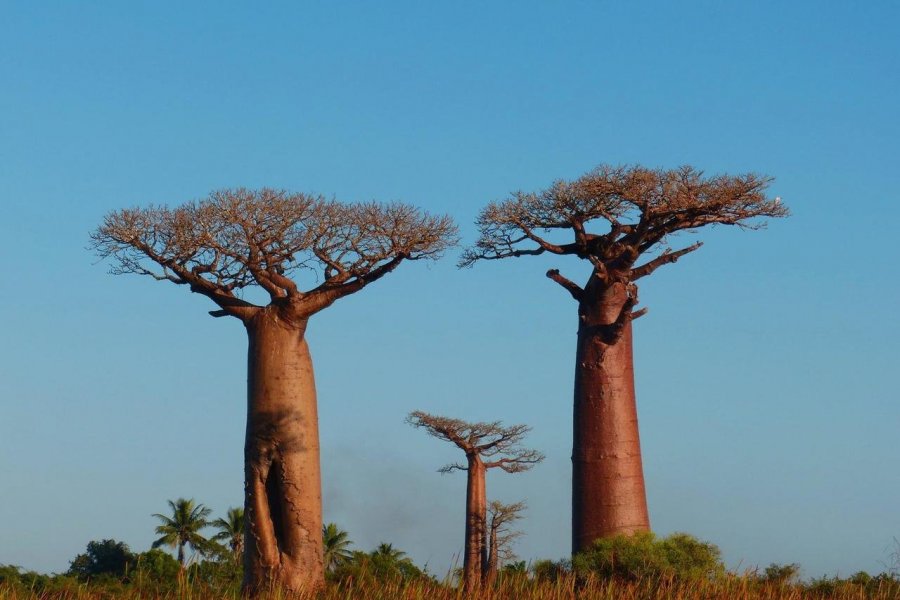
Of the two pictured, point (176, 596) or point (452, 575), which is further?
point (176, 596)

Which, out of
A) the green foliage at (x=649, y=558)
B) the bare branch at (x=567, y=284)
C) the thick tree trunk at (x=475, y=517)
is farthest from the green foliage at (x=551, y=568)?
the thick tree trunk at (x=475, y=517)

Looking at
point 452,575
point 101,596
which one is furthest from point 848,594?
point 101,596

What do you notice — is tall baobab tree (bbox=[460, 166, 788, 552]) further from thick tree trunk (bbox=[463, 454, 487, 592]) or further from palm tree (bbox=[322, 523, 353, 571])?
palm tree (bbox=[322, 523, 353, 571])

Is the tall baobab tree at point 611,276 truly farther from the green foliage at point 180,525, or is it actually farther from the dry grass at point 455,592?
the green foliage at point 180,525

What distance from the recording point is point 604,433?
1332cm

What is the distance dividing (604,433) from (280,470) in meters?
3.41

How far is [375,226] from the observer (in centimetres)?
1373

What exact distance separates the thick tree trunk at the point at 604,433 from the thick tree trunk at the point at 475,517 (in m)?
7.10

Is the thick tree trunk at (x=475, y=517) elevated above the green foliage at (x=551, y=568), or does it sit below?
above

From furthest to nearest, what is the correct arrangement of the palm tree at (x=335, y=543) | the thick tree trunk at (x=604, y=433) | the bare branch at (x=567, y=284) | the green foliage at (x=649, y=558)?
the palm tree at (x=335, y=543)
the bare branch at (x=567, y=284)
the thick tree trunk at (x=604, y=433)
the green foliage at (x=649, y=558)

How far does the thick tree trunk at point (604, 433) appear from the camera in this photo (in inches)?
520

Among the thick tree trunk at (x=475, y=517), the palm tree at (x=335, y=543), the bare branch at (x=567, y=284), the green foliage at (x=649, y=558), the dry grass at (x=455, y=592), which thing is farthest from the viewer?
the palm tree at (x=335, y=543)

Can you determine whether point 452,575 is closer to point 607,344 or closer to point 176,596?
point 176,596

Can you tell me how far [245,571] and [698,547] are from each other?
4.68 m
